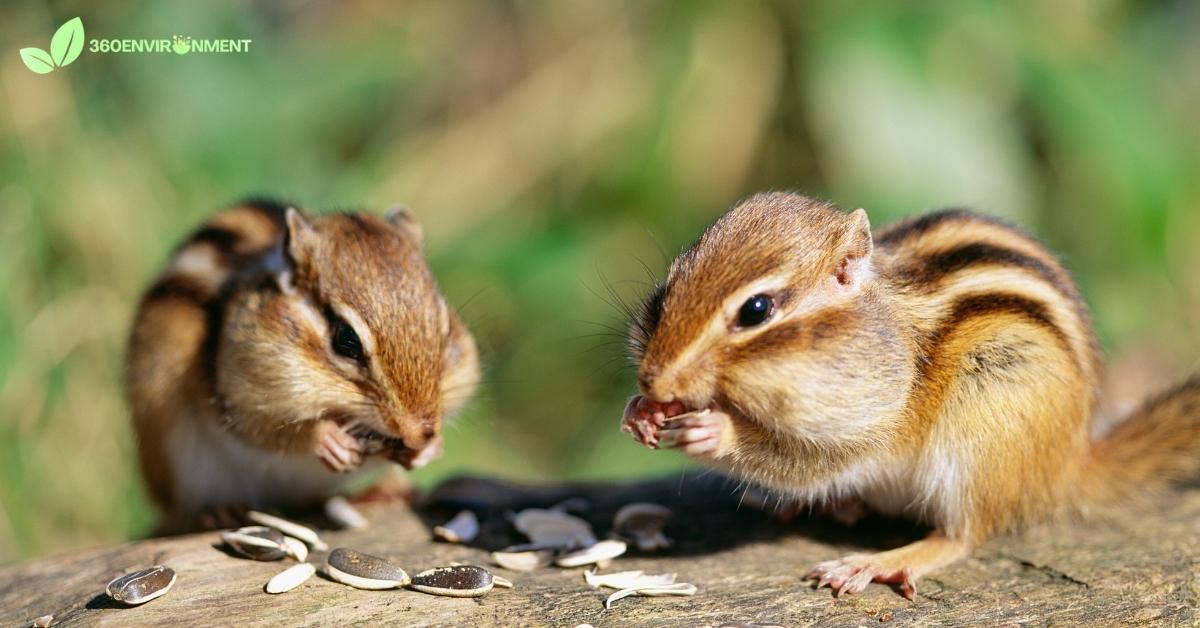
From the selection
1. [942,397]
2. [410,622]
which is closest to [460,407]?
[410,622]

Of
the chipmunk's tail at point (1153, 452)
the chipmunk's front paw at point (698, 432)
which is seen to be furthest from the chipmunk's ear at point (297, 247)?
the chipmunk's tail at point (1153, 452)

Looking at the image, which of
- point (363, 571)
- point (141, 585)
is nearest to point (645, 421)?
point (363, 571)

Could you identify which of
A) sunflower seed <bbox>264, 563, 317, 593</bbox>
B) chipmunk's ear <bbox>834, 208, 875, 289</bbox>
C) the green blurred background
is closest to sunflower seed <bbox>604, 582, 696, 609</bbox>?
sunflower seed <bbox>264, 563, 317, 593</bbox>

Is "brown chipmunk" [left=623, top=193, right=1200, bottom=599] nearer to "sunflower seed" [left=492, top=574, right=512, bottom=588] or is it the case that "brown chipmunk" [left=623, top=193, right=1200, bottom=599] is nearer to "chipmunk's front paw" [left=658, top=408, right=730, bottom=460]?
"chipmunk's front paw" [left=658, top=408, right=730, bottom=460]

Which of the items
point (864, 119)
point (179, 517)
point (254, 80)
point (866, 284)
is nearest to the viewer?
point (866, 284)

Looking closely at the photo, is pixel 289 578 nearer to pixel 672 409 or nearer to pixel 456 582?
pixel 456 582

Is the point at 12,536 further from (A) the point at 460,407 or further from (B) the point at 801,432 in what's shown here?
(B) the point at 801,432
